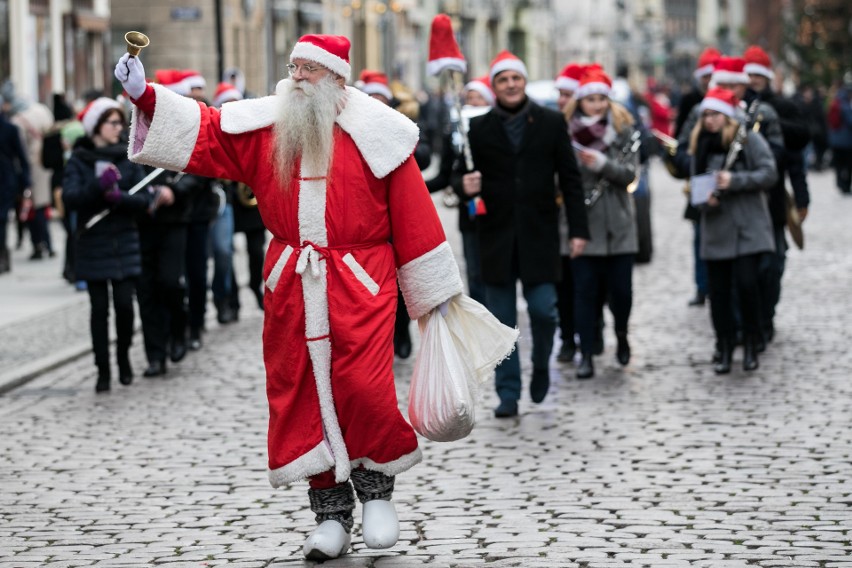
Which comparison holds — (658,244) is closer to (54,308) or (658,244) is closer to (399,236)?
(54,308)

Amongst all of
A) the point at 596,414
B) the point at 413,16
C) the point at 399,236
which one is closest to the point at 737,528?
the point at 399,236

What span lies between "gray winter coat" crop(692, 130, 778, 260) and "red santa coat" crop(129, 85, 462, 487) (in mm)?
4960

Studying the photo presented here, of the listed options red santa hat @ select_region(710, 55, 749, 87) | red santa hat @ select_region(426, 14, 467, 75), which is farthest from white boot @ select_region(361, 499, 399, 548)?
red santa hat @ select_region(710, 55, 749, 87)

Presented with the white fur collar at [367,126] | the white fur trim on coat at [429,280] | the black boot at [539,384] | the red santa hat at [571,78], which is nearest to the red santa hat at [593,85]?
the red santa hat at [571,78]

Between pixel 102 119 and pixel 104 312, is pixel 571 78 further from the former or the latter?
pixel 104 312

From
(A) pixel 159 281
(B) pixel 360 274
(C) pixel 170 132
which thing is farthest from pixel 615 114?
(C) pixel 170 132

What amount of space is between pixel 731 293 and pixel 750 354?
40cm

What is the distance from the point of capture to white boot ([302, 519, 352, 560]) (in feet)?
22.1

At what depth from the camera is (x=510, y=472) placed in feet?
28.1

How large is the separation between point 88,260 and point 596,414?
3.29 metres

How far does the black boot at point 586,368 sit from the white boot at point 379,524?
477cm

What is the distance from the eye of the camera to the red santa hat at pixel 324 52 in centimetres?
679

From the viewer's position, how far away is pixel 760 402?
10.4m

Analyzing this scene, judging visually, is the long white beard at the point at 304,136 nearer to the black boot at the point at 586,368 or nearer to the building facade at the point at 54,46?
the black boot at the point at 586,368
